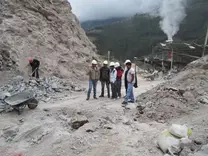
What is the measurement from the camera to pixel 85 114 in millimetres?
8258

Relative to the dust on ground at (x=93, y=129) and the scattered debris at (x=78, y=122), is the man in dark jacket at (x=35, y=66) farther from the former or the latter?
the scattered debris at (x=78, y=122)

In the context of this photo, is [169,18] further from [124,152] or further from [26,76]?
[124,152]

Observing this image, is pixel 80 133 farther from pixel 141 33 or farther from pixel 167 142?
pixel 141 33

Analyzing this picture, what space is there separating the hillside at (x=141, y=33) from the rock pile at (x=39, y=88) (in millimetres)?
34197

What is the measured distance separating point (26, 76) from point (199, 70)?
9514mm

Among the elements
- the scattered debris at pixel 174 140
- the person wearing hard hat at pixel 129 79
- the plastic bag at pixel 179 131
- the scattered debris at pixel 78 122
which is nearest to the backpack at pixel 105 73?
the person wearing hard hat at pixel 129 79

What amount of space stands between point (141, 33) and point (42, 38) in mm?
48522

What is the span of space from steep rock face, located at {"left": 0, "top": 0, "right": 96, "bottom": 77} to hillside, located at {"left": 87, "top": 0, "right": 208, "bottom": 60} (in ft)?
92.2

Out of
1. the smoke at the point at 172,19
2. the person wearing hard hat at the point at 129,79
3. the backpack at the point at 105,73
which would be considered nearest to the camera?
the person wearing hard hat at the point at 129,79

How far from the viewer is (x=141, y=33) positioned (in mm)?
63688

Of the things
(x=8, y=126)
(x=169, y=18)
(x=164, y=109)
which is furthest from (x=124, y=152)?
(x=169, y=18)

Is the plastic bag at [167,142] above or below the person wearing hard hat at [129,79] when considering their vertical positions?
below

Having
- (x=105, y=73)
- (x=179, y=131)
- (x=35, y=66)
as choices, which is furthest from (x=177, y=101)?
(x=35, y=66)

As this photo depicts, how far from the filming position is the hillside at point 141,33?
47.7 meters
